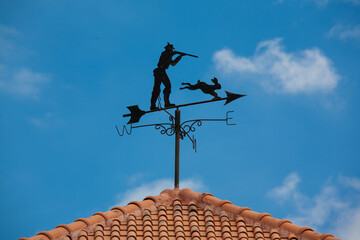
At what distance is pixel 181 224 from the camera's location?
849cm

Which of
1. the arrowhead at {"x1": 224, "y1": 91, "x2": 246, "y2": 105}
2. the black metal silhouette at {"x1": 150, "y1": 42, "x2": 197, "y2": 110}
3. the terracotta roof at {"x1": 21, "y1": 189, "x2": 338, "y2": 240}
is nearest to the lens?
the terracotta roof at {"x1": 21, "y1": 189, "x2": 338, "y2": 240}

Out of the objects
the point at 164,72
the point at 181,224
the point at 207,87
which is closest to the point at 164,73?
the point at 164,72

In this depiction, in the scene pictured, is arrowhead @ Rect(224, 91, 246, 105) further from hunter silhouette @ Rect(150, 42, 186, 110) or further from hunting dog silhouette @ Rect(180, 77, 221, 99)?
hunter silhouette @ Rect(150, 42, 186, 110)

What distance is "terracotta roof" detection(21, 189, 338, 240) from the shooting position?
816 centimetres

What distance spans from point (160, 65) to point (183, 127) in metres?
1.07

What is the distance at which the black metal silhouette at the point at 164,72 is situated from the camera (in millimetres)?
9648

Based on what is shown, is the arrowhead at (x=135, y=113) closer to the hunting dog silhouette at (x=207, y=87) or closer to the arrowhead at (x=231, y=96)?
the hunting dog silhouette at (x=207, y=87)

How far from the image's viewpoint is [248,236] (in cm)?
832

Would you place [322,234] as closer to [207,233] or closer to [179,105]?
[207,233]

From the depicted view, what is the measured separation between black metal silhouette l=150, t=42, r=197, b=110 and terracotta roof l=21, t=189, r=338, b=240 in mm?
1510

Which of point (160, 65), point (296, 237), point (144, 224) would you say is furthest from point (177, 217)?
point (160, 65)

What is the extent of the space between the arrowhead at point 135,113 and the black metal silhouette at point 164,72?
202 millimetres

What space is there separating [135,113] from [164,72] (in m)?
0.78

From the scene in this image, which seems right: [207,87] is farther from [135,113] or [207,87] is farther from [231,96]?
[135,113]
